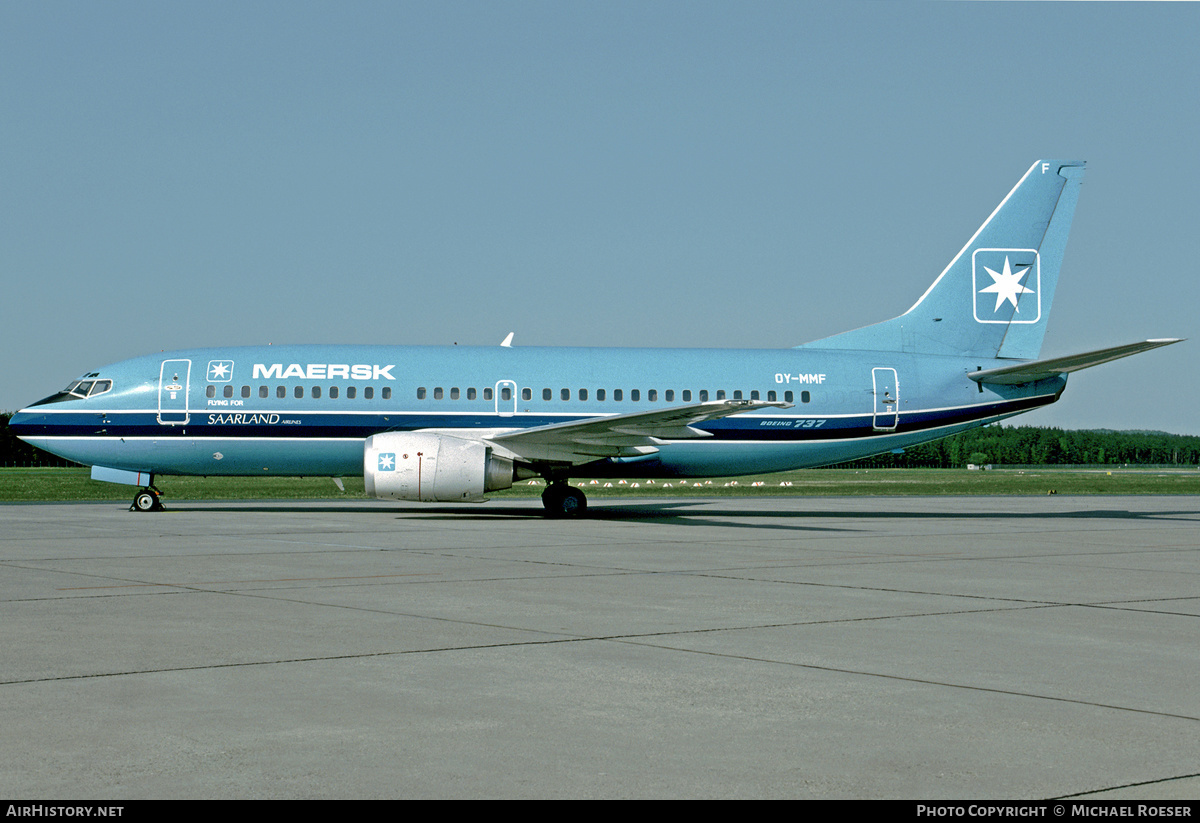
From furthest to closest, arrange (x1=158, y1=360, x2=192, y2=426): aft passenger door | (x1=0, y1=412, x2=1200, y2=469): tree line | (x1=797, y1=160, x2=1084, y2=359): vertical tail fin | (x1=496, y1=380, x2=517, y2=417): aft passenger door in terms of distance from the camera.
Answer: (x1=0, y1=412, x2=1200, y2=469): tree line < (x1=797, y1=160, x2=1084, y2=359): vertical tail fin < (x1=496, y1=380, x2=517, y2=417): aft passenger door < (x1=158, y1=360, x2=192, y2=426): aft passenger door

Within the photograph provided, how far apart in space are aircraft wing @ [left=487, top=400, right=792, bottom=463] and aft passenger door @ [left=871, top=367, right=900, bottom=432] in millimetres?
4326

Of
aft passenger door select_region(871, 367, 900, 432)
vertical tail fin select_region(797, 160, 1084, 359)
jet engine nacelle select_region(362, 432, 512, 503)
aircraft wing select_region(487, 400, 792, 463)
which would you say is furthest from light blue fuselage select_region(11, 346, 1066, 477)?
jet engine nacelle select_region(362, 432, 512, 503)

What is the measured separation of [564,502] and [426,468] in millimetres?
4195

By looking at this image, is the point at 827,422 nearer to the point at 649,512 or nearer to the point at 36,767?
the point at 649,512

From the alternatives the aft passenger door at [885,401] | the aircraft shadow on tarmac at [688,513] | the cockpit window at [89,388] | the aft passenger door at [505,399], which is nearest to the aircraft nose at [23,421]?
the cockpit window at [89,388]

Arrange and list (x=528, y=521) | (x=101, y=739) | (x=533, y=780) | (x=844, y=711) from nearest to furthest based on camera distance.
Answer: (x=533, y=780) → (x=101, y=739) → (x=844, y=711) → (x=528, y=521)

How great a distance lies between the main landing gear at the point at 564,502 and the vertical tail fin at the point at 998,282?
734cm

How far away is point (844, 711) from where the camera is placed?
6516 millimetres

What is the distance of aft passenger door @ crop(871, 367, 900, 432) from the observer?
27.8 m

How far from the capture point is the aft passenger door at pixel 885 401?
27828 millimetres

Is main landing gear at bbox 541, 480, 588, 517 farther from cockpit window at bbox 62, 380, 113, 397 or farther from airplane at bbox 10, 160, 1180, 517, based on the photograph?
cockpit window at bbox 62, 380, 113, 397

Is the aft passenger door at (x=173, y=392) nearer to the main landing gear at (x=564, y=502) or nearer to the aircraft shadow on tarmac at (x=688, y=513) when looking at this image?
the aircraft shadow on tarmac at (x=688, y=513)

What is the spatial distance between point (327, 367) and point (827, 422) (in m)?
11.7
